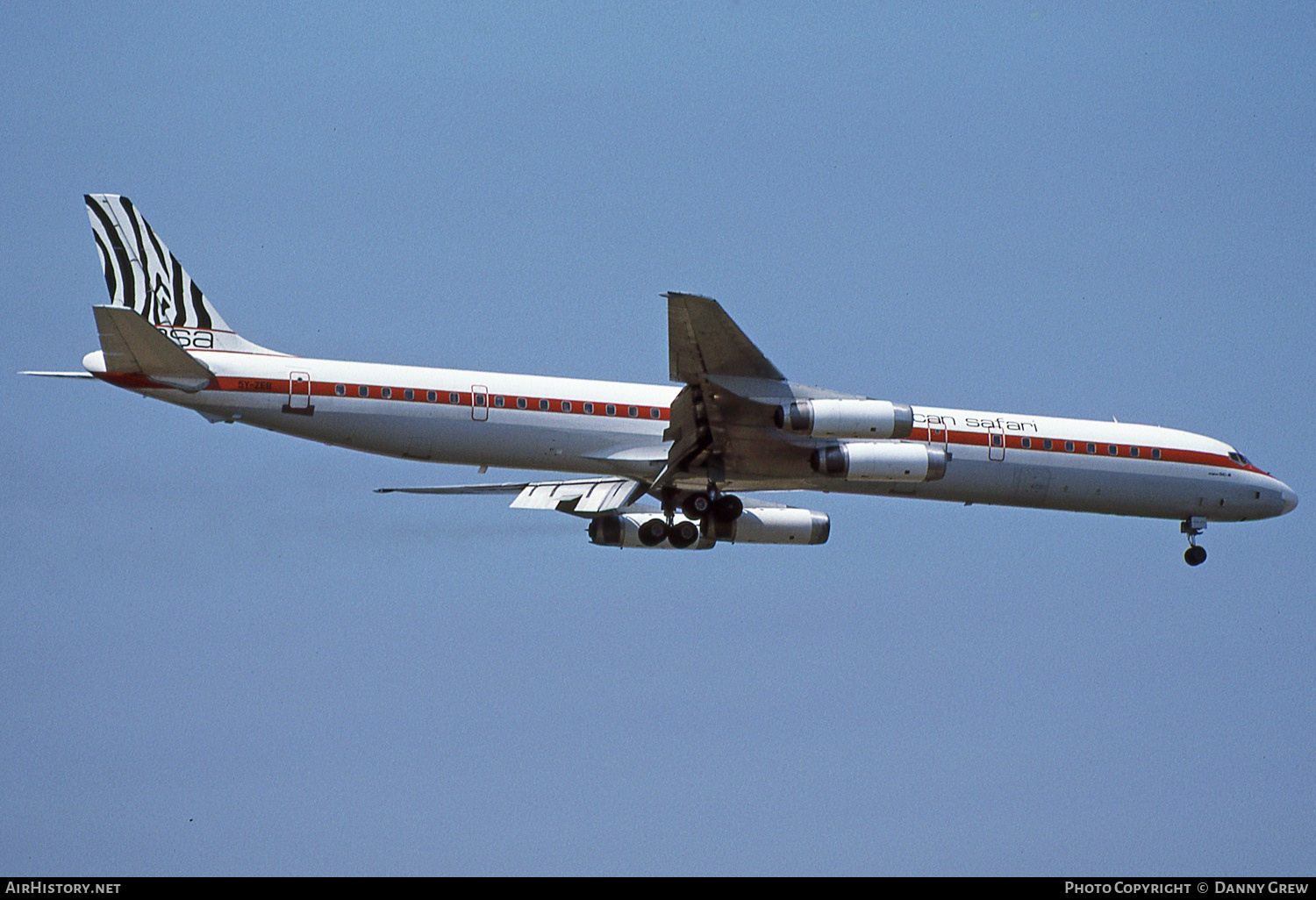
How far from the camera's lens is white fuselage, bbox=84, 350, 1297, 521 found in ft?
102

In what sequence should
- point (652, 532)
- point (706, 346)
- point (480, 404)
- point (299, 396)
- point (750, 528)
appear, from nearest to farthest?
point (706, 346)
point (299, 396)
point (480, 404)
point (652, 532)
point (750, 528)

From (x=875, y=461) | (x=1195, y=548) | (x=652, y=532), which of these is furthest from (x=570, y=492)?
(x=1195, y=548)

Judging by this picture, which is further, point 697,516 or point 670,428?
point 697,516

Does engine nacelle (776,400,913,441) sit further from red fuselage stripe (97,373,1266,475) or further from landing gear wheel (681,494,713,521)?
landing gear wheel (681,494,713,521)

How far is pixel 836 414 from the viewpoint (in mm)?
29344

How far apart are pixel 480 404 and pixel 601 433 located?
2.45 metres

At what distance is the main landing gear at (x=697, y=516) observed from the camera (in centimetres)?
3347

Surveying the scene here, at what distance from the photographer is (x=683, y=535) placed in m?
33.7

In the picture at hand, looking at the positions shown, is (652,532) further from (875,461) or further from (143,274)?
(143,274)

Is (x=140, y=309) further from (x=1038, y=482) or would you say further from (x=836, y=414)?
(x=1038, y=482)

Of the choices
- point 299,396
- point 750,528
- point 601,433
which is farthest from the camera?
point 750,528

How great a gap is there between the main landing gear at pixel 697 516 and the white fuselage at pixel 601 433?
0.47 m

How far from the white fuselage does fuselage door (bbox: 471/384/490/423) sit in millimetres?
22

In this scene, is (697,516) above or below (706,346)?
below
